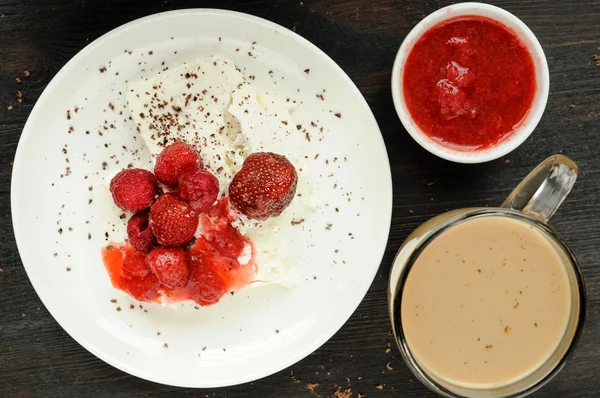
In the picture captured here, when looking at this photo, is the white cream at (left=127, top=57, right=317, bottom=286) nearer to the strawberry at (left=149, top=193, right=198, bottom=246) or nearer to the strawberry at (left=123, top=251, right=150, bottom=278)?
the strawberry at (left=149, top=193, right=198, bottom=246)

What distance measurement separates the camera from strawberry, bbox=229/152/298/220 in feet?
4.60

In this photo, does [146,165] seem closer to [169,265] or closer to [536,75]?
[169,265]

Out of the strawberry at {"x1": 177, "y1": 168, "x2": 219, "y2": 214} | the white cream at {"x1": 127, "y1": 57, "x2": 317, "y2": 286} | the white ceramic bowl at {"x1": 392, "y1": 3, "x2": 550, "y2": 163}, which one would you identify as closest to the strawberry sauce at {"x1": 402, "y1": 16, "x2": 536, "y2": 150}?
the white ceramic bowl at {"x1": 392, "y1": 3, "x2": 550, "y2": 163}

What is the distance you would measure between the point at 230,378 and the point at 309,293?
32cm

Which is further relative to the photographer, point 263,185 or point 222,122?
point 222,122

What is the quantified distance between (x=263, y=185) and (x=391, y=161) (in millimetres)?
415

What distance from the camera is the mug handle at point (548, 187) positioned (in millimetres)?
1308

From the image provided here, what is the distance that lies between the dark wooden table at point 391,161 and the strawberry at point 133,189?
363 mm

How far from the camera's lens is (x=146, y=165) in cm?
156

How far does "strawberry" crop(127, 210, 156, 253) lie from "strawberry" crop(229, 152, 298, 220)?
25 cm

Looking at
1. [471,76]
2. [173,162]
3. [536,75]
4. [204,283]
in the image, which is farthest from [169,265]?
[536,75]

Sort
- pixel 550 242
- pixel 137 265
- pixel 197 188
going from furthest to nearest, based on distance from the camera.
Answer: pixel 137 265
pixel 197 188
pixel 550 242

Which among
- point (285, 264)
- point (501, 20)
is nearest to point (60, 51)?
point (285, 264)

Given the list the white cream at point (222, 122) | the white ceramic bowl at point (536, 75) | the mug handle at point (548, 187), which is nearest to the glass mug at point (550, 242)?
the mug handle at point (548, 187)
